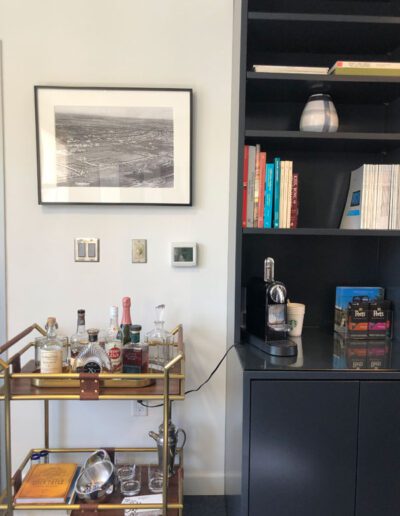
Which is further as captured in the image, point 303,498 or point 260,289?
point 260,289

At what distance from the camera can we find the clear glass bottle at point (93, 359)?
4.30 ft

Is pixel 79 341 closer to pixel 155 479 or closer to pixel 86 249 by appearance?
pixel 86 249

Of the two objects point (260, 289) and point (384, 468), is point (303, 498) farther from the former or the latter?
point (260, 289)

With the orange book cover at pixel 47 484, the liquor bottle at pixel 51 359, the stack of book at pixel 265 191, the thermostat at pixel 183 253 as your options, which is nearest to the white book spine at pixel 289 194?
the stack of book at pixel 265 191

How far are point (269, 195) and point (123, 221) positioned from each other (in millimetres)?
676

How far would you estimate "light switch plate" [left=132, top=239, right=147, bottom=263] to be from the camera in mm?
1670

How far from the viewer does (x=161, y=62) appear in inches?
63.6

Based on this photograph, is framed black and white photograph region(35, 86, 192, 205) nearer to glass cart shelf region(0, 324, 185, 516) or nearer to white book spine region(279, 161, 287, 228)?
white book spine region(279, 161, 287, 228)

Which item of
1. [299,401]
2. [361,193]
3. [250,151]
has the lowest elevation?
[299,401]

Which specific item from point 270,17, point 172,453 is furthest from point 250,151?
point 172,453

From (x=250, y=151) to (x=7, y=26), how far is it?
1203 millimetres

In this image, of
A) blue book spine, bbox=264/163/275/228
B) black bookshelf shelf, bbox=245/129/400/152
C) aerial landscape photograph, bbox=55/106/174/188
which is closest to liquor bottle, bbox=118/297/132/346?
aerial landscape photograph, bbox=55/106/174/188

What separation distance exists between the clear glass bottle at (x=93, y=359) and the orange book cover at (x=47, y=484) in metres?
0.52

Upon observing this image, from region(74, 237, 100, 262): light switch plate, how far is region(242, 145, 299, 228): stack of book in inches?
27.9
